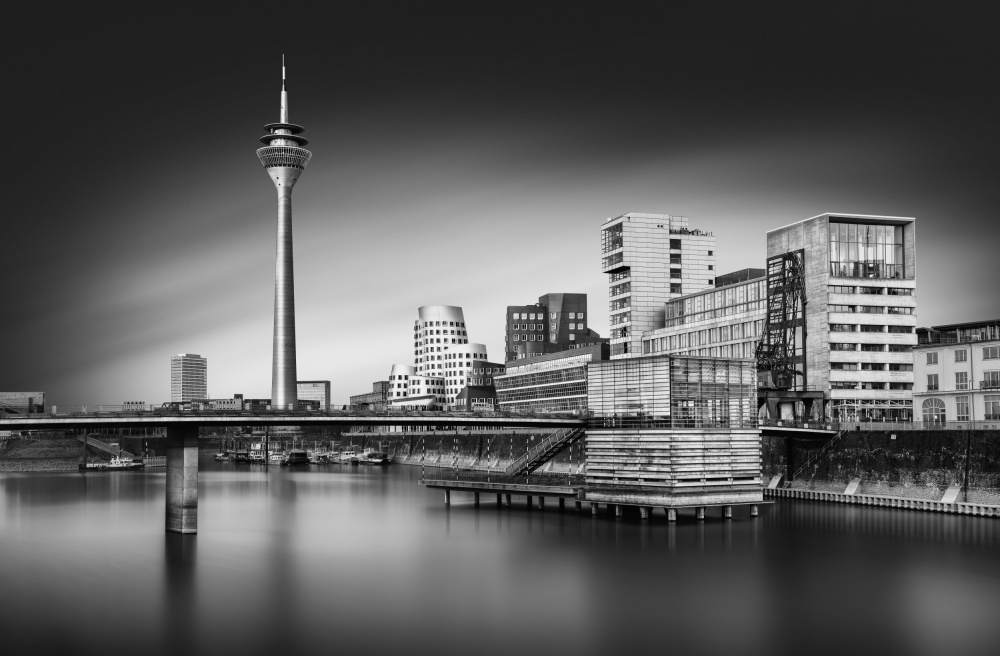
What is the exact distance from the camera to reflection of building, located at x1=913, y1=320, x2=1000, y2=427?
392ft

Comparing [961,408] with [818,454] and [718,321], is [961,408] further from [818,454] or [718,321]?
[718,321]

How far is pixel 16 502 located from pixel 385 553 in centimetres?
7131

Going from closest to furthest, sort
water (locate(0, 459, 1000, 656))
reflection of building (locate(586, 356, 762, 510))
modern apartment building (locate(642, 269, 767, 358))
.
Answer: water (locate(0, 459, 1000, 656))
reflection of building (locate(586, 356, 762, 510))
modern apartment building (locate(642, 269, 767, 358))

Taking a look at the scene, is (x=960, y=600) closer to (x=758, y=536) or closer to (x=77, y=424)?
(x=758, y=536)

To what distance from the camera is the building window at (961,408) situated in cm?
12306

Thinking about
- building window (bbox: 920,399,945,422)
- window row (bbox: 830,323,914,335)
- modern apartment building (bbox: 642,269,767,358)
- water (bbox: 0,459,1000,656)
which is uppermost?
modern apartment building (bbox: 642,269,767,358)

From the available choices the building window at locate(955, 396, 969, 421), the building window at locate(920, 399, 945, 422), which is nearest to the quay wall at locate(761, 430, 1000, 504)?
the building window at locate(955, 396, 969, 421)

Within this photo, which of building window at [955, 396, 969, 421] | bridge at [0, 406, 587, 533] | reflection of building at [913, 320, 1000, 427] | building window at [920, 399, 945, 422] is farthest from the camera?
building window at [920, 399, 945, 422]

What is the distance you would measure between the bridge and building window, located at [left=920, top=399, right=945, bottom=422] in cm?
5680

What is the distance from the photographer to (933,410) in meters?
128

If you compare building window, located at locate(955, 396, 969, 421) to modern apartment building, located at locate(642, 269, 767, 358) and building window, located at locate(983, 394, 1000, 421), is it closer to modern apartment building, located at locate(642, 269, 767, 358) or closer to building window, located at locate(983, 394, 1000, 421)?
building window, located at locate(983, 394, 1000, 421)

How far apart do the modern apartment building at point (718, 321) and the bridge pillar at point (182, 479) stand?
96758mm

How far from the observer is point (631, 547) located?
8381 cm

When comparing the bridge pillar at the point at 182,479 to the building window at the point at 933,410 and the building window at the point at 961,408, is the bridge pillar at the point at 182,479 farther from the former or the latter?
the building window at the point at 933,410
